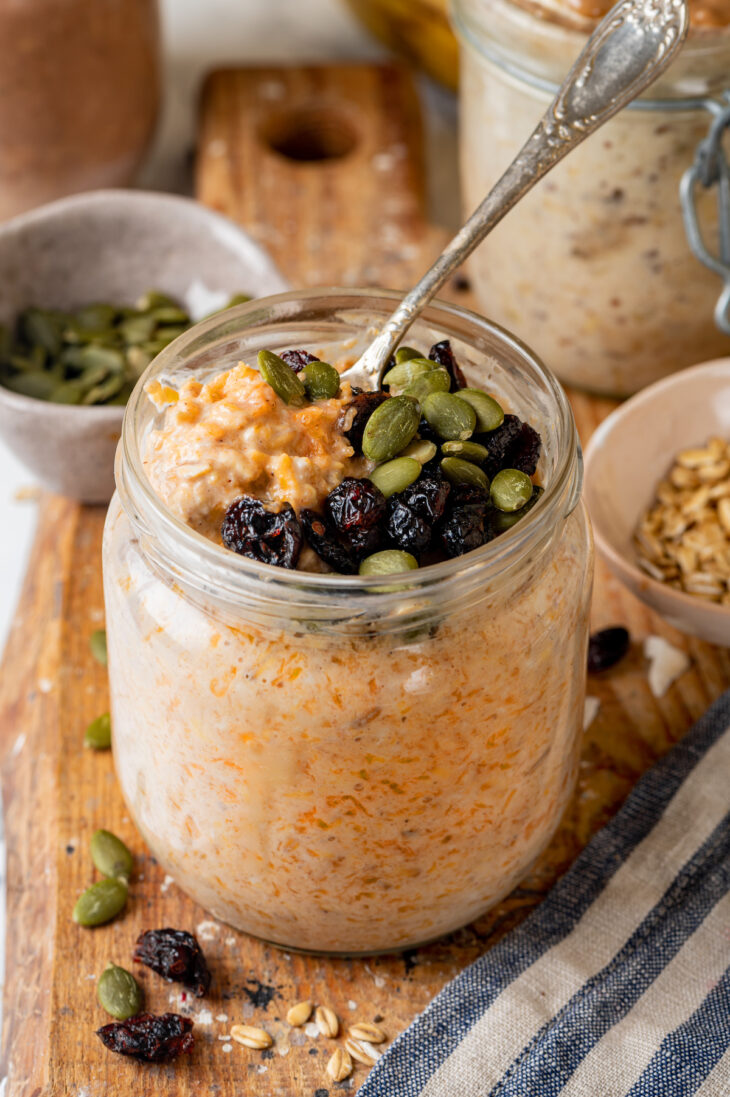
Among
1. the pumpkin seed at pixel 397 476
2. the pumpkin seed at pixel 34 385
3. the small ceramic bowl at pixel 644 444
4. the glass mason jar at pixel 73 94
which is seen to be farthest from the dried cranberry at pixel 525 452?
the glass mason jar at pixel 73 94

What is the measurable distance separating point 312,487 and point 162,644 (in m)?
0.20

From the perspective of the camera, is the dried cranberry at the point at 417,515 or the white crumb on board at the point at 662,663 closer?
the dried cranberry at the point at 417,515

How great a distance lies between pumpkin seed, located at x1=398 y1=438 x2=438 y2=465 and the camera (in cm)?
111

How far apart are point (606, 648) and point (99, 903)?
2.33 ft

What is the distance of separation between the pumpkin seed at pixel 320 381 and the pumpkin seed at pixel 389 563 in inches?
7.8

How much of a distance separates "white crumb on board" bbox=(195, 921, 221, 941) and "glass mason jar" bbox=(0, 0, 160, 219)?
1.42m

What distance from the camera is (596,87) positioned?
1.36m

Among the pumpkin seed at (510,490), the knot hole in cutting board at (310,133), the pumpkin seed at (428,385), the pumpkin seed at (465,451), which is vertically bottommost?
the knot hole in cutting board at (310,133)

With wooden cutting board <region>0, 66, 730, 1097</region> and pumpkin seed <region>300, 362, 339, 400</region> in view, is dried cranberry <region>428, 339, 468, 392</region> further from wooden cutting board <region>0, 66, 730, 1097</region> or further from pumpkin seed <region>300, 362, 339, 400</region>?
wooden cutting board <region>0, 66, 730, 1097</region>

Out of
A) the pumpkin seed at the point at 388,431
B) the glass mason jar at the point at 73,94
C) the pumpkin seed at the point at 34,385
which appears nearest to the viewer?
the pumpkin seed at the point at 388,431

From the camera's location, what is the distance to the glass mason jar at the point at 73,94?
204cm

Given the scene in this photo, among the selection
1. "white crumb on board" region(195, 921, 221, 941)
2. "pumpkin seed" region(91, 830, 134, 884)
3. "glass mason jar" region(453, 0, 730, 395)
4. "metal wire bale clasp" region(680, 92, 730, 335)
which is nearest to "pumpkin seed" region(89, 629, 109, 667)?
"pumpkin seed" region(91, 830, 134, 884)

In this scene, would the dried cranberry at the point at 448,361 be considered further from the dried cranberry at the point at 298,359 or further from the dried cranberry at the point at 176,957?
the dried cranberry at the point at 176,957

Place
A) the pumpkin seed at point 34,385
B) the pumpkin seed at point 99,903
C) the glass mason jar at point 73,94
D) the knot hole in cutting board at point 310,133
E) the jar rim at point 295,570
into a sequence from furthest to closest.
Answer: the knot hole in cutting board at point 310,133
the glass mason jar at point 73,94
the pumpkin seed at point 34,385
the pumpkin seed at point 99,903
the jar rim at point 295,570
